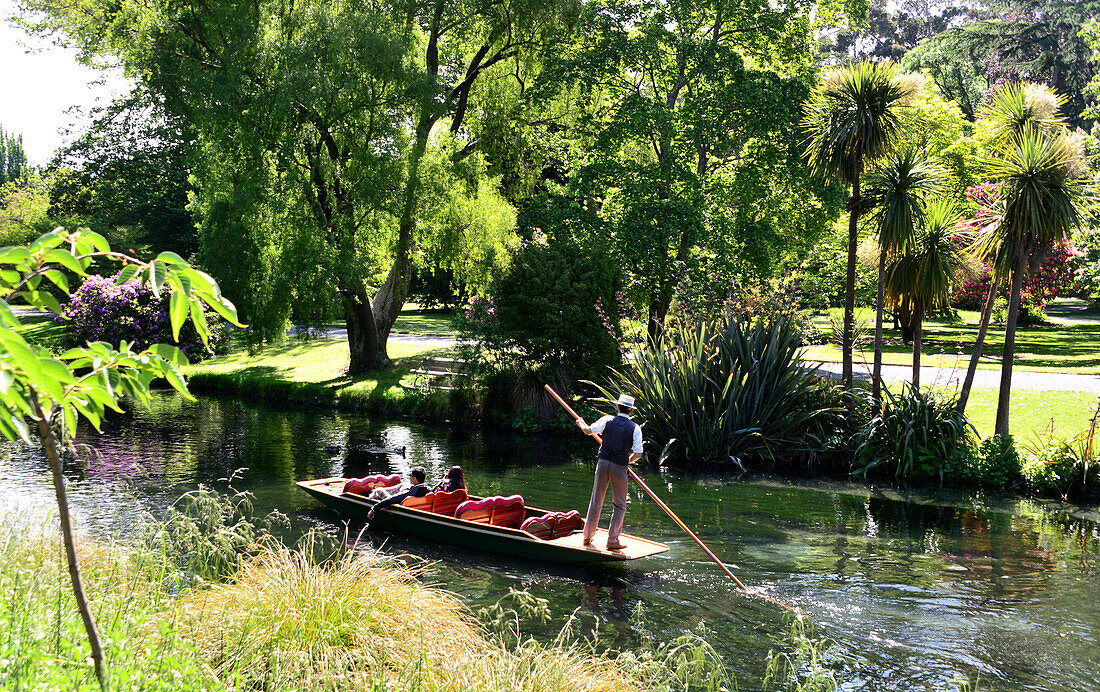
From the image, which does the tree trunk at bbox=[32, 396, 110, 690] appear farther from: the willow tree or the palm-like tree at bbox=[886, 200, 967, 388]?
the willow tree

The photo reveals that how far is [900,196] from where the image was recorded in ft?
50.5

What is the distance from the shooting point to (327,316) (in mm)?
21641

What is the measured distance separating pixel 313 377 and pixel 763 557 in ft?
59.2

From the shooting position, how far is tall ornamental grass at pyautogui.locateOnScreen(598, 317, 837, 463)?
17.1 meters

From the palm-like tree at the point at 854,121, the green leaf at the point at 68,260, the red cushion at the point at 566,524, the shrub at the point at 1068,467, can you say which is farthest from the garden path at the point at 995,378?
the green leaf at the point at 68,260

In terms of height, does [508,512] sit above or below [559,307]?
below

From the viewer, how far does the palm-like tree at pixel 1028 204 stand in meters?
14.0

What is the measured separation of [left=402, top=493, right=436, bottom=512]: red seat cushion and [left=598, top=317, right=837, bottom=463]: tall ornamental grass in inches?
247

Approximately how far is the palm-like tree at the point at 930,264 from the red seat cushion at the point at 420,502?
9.06 meters

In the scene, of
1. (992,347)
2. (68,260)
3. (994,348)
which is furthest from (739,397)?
(992,347)

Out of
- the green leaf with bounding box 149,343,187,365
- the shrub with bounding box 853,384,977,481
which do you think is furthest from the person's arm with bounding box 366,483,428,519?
the green leaf with bounding box 149,343,187,365

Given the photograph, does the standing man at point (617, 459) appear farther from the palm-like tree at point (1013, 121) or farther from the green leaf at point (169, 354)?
the green leaf at point (169, 354)

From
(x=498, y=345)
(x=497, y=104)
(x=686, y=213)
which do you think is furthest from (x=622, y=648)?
(x=497, y=104)

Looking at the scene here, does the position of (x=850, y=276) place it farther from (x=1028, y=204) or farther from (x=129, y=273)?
(x=129, y=273)
